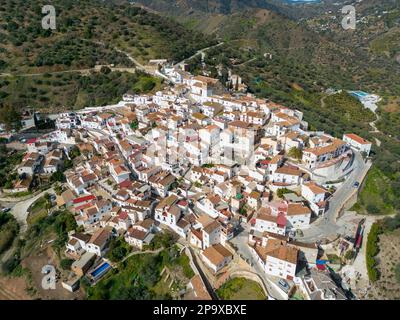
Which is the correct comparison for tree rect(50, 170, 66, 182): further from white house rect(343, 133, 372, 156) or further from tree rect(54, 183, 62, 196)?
white house rect(343, 133, 372, 156)

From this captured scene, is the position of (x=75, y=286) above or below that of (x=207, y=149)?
below

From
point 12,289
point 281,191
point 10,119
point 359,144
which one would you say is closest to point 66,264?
point 12,289

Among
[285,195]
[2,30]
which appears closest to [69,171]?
[285,195]

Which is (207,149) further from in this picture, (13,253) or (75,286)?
(13,253)

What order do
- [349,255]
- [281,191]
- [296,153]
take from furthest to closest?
[296,153]
[281,191]
[349,255]

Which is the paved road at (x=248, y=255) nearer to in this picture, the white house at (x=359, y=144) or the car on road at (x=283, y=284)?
the car on road at (x=283, y=284)

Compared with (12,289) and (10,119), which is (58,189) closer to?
(12,289)

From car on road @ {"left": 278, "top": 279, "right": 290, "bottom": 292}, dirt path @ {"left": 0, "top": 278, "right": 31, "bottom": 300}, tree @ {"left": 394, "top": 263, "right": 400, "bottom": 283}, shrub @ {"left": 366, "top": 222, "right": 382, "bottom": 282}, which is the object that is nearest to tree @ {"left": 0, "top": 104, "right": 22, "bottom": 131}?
dirt path @ {"left": 0, "top": 278, "right": 31, "bottom": 300}
